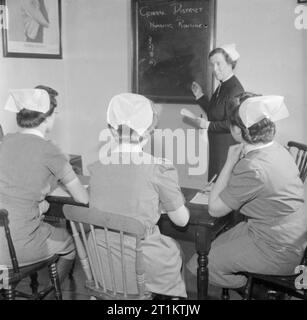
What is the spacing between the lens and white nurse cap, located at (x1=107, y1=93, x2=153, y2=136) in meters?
1.62

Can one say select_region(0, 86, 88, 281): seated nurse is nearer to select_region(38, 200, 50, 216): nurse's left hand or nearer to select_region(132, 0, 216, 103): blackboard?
select_region(38, 200, 50, 216): nurse's left hand

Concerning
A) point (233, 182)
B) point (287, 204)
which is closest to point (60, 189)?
point (233, 182)

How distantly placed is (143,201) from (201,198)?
0.49 meters

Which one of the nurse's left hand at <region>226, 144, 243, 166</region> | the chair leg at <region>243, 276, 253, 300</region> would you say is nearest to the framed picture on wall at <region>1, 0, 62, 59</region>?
the nurse's left hand at <region>226, 144, 243, 166</region>

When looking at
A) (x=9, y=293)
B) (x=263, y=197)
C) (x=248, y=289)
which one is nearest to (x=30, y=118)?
(x=9, y=293)

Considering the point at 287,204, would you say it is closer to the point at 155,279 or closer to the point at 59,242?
the point at 155,279

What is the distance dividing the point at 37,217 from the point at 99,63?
90.8 inches

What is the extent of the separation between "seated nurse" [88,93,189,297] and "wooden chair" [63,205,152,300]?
22 mm

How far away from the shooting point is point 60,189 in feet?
6.99

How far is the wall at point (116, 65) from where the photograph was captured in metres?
3.06

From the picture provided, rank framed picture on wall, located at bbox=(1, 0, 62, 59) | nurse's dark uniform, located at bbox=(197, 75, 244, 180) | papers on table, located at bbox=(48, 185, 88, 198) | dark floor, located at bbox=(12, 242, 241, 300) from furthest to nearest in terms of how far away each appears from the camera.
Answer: framed picture on wall, located at bbox=(1, 0, 62, 59) < nurse's dark uniform, located at bbox=(197, 75, 244, 180) < dark floor, located at bbox=(12, 242, 241, 300) < papers on table, located at bbox=(48, 185, 88, 198)

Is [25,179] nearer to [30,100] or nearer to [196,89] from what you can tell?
[30,100]

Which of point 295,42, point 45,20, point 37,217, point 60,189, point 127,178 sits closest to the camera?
point 127,178

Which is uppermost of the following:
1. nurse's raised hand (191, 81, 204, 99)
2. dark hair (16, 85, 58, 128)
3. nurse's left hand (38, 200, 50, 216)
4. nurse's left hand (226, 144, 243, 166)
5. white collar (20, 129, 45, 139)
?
nurse's raised hand (191, 81, 204, 99)
